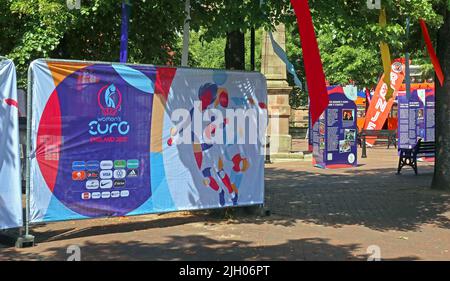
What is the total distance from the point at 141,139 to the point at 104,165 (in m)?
0.68

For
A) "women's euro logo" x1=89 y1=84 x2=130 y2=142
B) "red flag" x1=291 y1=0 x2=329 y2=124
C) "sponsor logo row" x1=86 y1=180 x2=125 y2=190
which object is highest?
"red flag" x1=291 y1=0 x2=329 y2=124

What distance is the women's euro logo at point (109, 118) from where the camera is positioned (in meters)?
7.77

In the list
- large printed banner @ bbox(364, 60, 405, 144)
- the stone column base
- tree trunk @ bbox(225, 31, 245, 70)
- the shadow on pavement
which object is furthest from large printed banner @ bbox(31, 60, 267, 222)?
large printed banner @ bbox(364, 60, 405, 144)

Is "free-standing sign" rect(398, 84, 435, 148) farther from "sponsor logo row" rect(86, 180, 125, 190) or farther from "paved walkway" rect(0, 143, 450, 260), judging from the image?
"sponsor logo row" rect(86, 180, 125, 190)

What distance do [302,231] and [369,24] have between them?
319 cm

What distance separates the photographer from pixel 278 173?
16641 mm

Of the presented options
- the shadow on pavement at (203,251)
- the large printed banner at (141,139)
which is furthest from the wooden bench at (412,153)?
the shadow on pavement at (203,251)

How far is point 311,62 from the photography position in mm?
7523

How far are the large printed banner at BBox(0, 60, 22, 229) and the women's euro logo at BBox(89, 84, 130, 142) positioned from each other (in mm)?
990

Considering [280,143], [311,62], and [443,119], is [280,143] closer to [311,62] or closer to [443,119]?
[443,119]

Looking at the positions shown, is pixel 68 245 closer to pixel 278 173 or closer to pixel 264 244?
pixel 264 244

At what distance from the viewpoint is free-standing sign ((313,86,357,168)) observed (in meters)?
18.6

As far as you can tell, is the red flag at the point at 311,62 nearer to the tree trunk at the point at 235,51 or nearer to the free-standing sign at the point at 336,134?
the tree trunk at the point at 235,51
